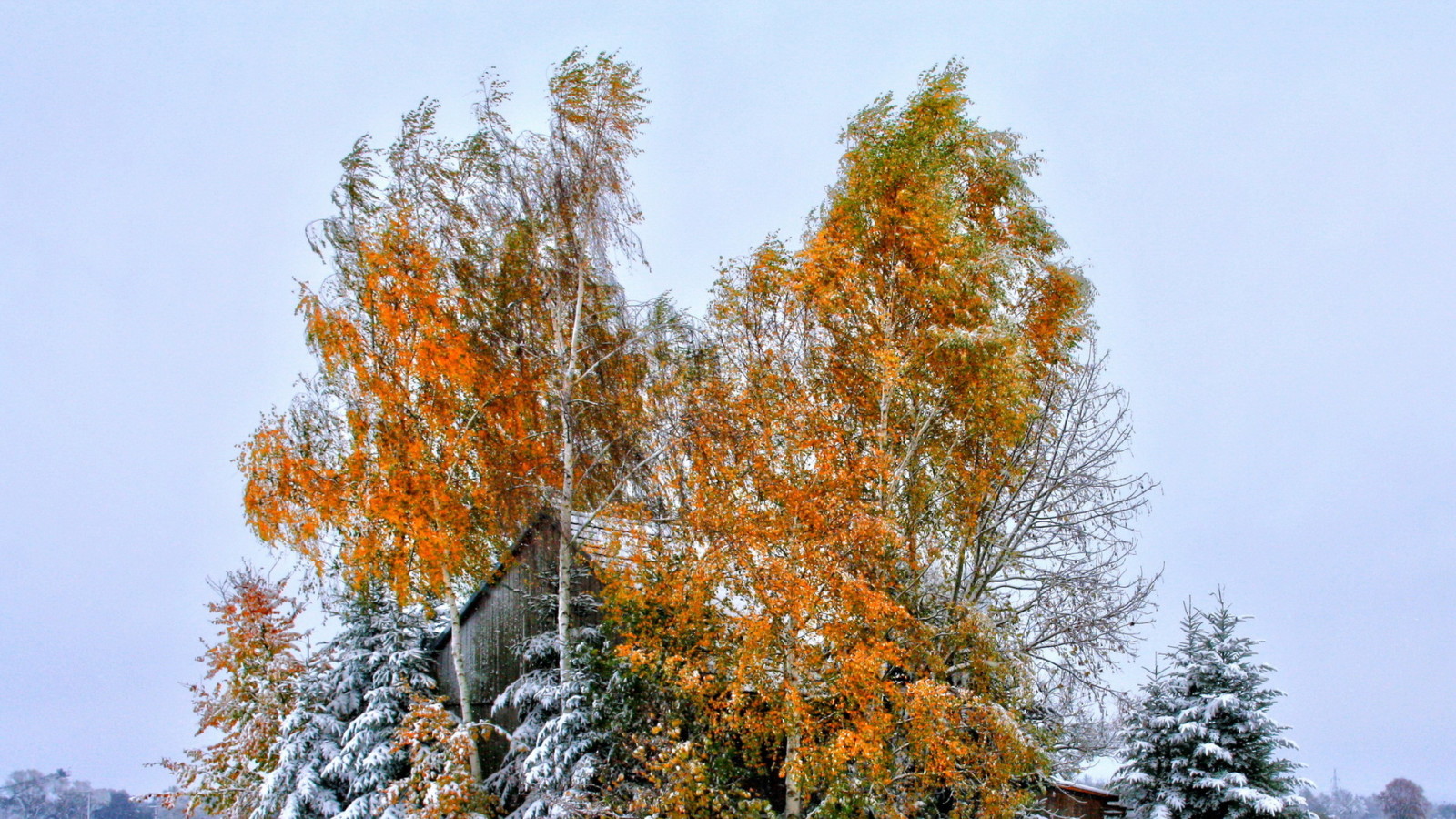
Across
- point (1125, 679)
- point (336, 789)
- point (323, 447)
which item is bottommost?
point (336, 789)

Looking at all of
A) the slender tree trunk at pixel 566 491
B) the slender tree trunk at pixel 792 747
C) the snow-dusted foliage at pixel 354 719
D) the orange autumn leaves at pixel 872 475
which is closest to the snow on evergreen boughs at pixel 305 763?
the snow-dusted foliage at pixel 354 719

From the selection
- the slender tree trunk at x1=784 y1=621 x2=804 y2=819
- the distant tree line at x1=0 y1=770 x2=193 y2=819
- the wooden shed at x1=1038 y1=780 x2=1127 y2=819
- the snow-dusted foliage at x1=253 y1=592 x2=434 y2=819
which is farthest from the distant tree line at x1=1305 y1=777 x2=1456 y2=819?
the distant tree line at x1=0 y1=770 x2=193 y2=819

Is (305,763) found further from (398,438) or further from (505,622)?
(398,438)

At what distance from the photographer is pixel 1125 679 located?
1302cm

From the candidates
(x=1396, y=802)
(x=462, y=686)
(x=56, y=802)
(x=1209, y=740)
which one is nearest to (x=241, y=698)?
(x=462, y=686)

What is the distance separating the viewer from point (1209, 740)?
15.5m

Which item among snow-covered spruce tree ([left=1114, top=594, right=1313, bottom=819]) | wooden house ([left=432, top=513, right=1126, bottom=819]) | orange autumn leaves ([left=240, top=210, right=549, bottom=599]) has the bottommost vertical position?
snow-covered spruce tree ([left=1114, top=594, right=1313, bottom=819])

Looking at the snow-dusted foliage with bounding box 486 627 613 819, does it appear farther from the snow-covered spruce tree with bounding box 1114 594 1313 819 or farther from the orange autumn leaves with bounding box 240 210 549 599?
the snow-covered spruce tree with bounding box 1114 594 1313 819

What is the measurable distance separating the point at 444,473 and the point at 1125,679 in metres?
9.98

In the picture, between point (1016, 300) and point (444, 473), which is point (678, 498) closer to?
point (444, 473)

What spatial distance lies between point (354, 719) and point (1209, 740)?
538 inches

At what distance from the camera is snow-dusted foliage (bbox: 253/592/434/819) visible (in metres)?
13.6

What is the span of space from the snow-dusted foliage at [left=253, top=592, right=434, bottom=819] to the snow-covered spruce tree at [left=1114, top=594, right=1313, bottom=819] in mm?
11460

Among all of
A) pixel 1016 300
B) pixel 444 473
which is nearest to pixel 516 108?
A: pixel 444 473
